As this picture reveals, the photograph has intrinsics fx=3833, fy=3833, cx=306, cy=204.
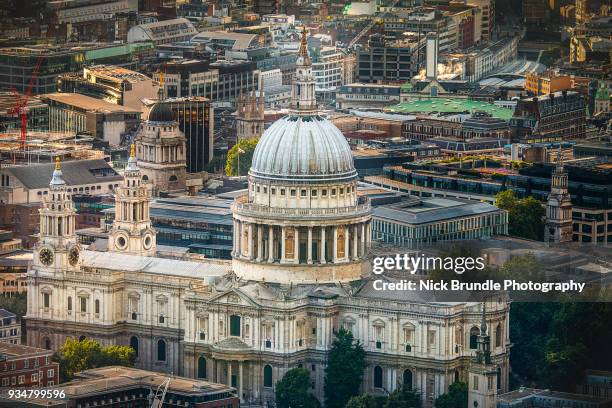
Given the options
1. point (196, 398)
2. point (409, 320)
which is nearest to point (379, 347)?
point (409, 320)

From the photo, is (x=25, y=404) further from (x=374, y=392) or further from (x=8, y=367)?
(x=374, y=392)

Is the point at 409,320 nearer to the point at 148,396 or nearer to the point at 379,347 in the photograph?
the point at 379,347

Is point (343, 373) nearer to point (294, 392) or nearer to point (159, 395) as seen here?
→ point (294, 392)

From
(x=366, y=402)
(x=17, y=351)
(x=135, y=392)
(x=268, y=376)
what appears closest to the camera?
(x=135, y=392)

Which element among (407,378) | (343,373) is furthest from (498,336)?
(343,373)

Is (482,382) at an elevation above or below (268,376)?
above

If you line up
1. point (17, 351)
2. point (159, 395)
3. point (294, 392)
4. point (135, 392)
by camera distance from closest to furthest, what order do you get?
point (159, 395) < point (135, 392) < point (17, 351) < point (294, 392)

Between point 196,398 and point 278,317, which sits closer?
point 196,398
